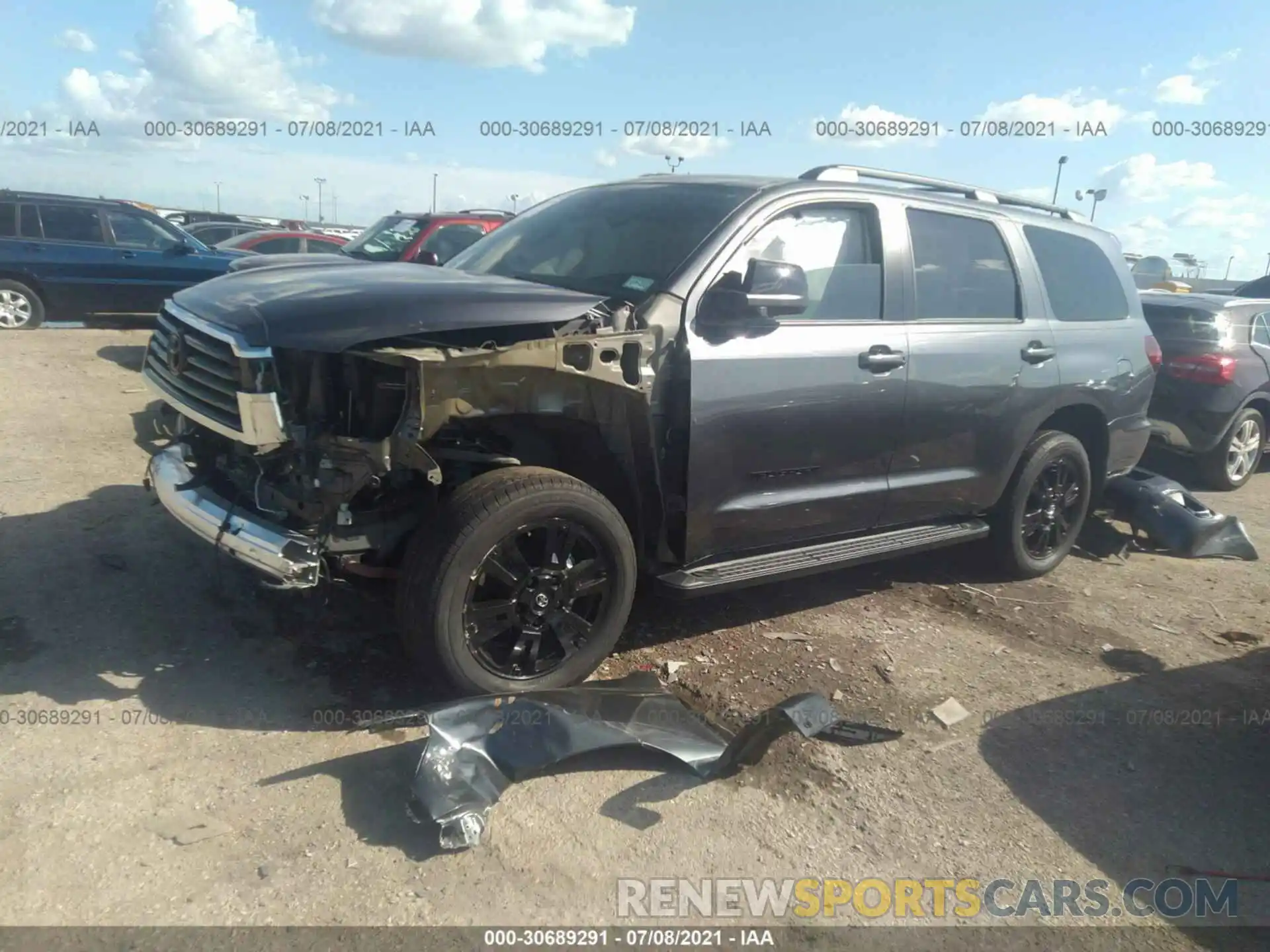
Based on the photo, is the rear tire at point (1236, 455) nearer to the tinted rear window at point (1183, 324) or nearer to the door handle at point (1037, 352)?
the tinted rear window at point (1183, 324)

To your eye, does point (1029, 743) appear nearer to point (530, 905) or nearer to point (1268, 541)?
point (530, 905)

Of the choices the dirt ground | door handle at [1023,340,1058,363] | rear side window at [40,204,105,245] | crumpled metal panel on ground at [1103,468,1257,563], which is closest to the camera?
the dirt ground

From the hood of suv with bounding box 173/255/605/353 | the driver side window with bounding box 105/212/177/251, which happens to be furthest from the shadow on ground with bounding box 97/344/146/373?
the hood of suv with bounding box 173/255/605/353

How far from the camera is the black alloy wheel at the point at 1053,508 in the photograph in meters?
5.44

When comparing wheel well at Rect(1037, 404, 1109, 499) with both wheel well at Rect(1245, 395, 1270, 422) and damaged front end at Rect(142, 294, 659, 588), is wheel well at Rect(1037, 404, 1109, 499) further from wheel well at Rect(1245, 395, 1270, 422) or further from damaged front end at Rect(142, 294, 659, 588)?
wheel well at Rect(1245, 395, 1270, 422)

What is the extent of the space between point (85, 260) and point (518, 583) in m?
10.1

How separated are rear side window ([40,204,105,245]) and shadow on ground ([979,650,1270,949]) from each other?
1136 centimetres

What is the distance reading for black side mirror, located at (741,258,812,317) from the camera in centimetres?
371

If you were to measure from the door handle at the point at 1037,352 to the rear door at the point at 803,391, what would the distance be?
99cm

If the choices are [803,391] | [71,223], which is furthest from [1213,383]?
[71,223]

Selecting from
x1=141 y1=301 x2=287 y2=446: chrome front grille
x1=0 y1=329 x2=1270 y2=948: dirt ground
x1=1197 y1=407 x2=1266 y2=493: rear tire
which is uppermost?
x1=141 y1=301 x2=287 y2=446: chrome front grille

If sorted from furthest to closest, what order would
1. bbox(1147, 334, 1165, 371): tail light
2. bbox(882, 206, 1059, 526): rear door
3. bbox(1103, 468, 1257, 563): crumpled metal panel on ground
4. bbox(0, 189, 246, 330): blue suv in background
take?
1. bbox(0, 189, 246, 330): blue suv in background
2. bbox(1103, 468, 1257, 563): crumpled metal panel on ground
3. bbox(1147, 334, 1165, 371): tail light
4. bbox(882, 206, 1059, 526): rear door

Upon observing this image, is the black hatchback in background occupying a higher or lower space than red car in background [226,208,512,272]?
lower

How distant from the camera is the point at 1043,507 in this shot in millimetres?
5504
